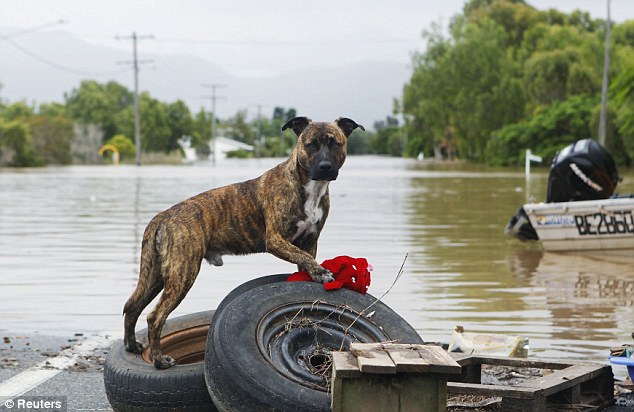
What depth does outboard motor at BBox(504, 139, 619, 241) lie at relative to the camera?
57.7 feet

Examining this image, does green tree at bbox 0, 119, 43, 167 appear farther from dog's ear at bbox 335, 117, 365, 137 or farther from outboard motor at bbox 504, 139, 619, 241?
dog's ear at bbox 335, 117, 365, 137

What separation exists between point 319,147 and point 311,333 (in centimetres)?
117

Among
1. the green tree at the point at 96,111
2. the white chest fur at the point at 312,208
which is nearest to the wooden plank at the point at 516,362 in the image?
the white chest fur at the point at 312,208

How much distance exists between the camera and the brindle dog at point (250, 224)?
674 centimetres

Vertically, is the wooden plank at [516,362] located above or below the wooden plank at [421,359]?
below

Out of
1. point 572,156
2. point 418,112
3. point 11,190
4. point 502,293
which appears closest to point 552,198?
point 572,156

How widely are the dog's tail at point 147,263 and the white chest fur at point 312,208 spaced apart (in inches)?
36.9

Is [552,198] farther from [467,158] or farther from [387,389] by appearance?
[467,158]

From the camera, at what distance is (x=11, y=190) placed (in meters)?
40.1

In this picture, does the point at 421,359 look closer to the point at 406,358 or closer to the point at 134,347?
the point at 406,358

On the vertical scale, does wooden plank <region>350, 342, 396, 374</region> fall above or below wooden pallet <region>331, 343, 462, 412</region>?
above

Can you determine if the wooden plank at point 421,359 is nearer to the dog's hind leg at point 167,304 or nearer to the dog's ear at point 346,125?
the dog's hind leg at point 167,304

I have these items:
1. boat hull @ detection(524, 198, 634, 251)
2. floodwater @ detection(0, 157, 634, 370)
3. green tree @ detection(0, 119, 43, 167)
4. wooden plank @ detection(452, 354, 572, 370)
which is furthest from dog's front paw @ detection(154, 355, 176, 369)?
green tree @ detection(0, 119, 43, 167)

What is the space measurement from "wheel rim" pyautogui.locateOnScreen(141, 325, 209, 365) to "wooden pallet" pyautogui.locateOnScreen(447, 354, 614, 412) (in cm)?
176
